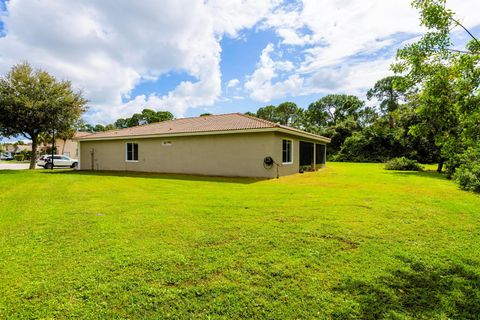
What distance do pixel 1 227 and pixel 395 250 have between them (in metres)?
6.63

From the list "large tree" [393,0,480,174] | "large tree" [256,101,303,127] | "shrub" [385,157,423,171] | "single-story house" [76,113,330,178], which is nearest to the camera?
"large tree" [393,0,480,174]

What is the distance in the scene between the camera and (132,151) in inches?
732

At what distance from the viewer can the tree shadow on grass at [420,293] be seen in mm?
2439

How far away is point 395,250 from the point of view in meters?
3.85

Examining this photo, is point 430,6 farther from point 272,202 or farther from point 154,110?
point 154,110

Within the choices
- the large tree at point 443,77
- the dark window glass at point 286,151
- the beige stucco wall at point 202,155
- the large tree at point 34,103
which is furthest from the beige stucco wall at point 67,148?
the large tree at point 443,77

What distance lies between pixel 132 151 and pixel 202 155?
6.25 metres

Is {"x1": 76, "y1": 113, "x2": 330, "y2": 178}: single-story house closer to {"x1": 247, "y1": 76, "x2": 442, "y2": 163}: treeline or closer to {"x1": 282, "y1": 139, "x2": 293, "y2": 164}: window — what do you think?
{"x1": 282, "y1": 139, "x2": 293, "y2": 164}: window

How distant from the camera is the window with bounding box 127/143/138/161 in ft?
60.3

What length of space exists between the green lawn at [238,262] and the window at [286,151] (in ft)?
28.5

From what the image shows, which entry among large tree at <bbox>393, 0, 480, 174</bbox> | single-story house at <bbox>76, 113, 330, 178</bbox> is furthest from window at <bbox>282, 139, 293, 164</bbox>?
large tree at <bbox>393, 0, 480, 174</bbox>

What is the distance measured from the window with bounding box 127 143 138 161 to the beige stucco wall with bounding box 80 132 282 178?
33 cm

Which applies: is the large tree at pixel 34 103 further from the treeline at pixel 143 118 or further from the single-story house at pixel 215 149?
the treeline at pixel 143 118

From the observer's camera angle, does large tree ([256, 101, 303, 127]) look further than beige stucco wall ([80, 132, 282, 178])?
Yes
